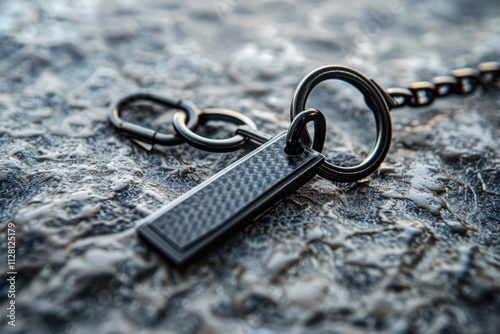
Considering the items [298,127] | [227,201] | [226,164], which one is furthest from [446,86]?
[227,201]

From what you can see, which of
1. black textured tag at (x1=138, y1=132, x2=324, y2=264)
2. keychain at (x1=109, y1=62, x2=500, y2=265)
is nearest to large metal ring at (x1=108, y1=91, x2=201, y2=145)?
keychain at (x1=109, y1=62, x2=500, y2=265)

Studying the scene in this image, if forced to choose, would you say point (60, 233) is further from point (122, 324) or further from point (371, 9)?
point (371, 9)

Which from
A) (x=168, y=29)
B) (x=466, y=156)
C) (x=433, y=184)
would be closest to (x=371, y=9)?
(x=168, y=29)

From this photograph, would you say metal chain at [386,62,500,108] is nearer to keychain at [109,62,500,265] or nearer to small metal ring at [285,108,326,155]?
keychain at [109,62,500,265]

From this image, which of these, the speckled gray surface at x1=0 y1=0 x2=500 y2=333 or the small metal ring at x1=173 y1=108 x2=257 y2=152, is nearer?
the speckled gray surface at x1=0 y1=0 x2=500 y2=333

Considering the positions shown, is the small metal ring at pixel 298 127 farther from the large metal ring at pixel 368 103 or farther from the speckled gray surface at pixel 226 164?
the speckled gray surface at pixel 226 164
